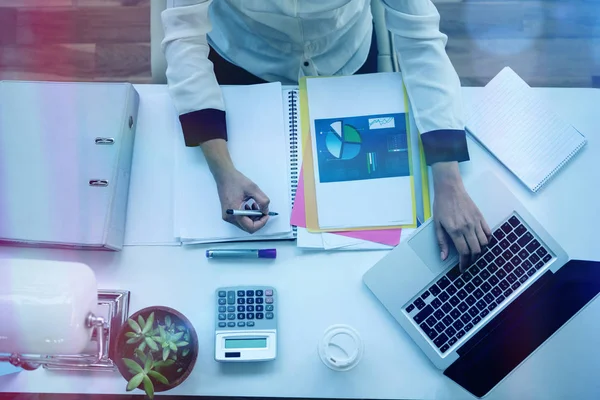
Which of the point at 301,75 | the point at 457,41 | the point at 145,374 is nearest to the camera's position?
the point at 145,374

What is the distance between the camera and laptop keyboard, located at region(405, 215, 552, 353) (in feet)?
2.91

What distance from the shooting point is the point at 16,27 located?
5.96 ft

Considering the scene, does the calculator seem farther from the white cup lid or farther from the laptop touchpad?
the laptop touchpad

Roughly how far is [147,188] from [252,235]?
232mm

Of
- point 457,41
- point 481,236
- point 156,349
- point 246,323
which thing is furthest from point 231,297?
point 457,41

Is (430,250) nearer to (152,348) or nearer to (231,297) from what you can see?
(231,297)

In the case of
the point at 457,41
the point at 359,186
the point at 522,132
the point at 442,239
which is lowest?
the point at 442,239

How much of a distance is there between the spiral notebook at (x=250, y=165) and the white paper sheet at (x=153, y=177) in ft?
0.08

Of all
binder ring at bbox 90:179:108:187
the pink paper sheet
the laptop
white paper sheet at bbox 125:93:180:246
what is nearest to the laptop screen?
the laptop

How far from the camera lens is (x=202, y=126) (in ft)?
3.06

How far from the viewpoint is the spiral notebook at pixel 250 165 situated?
938mm

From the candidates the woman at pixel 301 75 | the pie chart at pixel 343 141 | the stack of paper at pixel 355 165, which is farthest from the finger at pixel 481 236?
the pie chart at pixel 343 141

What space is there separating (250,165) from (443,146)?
0.37 m

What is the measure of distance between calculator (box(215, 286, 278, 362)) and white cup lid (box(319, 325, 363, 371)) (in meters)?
0.09
